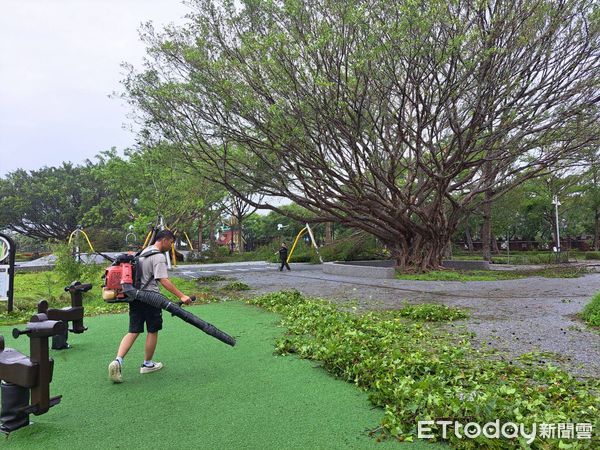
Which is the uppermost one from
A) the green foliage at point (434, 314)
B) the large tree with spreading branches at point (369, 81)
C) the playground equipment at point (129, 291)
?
the large tree with spreading branches at point (369, 81)

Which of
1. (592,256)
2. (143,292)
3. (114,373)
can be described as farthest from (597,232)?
(114,373)

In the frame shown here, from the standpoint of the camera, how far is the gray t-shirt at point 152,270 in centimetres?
475

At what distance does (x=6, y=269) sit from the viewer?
29.5 ft

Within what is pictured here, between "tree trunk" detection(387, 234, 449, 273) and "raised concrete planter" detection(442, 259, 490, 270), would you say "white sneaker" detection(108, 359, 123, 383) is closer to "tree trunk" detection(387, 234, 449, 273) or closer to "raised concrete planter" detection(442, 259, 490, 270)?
"tree trunk" detection(387, 234, 449, 273)

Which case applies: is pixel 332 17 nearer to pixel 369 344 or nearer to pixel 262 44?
pixel 262 44

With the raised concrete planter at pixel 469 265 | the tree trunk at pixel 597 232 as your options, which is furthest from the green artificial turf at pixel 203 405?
the tree trunk at pixel 597 232

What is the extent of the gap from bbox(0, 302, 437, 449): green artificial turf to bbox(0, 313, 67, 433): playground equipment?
7.1 inches

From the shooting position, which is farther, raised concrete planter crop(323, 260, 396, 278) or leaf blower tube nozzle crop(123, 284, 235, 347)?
raised concrete planter crop(323, 260, 396, 278)

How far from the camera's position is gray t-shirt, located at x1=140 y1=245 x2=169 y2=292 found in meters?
4.75

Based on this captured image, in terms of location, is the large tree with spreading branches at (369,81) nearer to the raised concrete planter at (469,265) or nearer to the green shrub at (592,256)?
the raised concrete planter at (469,265)

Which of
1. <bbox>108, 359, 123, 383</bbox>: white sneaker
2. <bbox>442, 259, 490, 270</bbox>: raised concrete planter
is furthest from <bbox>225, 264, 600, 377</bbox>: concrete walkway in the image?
<bbox>442, 259, 490, 270</bbox>: raised concrete planter

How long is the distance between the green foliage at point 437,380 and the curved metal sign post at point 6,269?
6182 mm

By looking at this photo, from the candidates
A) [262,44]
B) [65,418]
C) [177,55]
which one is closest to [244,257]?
[177,55]

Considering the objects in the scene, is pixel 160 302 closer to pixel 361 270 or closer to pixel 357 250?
pixel 361 270
